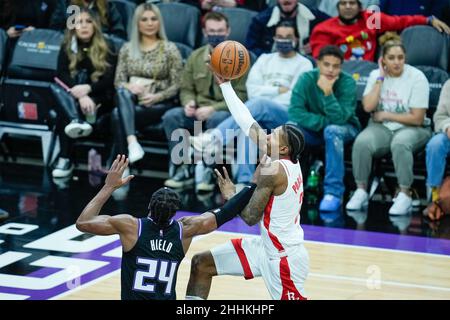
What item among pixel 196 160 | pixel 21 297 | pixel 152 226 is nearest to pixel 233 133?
pixel 196 160

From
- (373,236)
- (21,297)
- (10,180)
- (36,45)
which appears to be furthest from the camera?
(36,45)

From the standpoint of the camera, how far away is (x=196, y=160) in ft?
39.5

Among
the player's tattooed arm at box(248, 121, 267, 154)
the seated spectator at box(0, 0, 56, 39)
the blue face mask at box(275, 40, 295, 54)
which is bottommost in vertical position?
the player's tattooed arm at box(248, 121, 267, 154)

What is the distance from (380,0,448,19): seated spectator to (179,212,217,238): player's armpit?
5.98m

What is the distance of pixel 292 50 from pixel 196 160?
1647 millimetres

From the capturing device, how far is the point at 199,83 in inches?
486

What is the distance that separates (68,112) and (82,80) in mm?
448

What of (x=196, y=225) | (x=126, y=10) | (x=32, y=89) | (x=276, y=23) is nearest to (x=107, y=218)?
(x=196, y=225)

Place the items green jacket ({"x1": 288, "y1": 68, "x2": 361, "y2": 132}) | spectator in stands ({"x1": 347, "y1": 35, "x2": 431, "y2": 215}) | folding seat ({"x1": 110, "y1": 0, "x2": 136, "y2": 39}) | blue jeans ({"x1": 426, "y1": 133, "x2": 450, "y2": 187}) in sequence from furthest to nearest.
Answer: folding seat ({"x1": 110, "y1": 0, "x2": 136, "y2": 39}) < green jacket ({"x1": 288, "y1": 68, "x2": 361, "y2": 132}) < spectator in stands ({"x1": 347, "y1": 35, "x2": 431, "y2": 215}) < blue jeans ({"x1": 426, "y1": 133, "x2": 450, "y2": 187})

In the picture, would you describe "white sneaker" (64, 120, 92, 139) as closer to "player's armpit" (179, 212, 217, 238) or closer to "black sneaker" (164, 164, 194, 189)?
"black sneaker" (164, 164, 194, 189)

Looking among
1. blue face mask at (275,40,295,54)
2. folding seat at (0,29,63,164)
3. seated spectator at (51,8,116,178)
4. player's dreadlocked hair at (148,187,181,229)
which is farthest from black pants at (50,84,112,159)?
player's dreadlocked hair at (148,187,181,229)

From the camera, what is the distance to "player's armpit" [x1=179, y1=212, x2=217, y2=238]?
7293 millimetres

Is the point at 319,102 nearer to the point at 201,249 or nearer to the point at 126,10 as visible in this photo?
the point at 201,249
